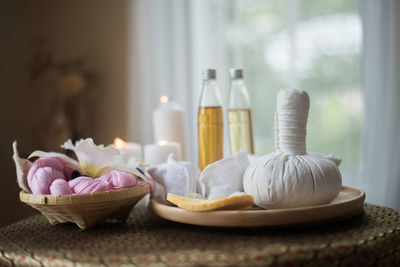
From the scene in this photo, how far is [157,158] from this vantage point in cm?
91

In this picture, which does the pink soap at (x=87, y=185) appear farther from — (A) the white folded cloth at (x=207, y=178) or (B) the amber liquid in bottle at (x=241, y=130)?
(B) the amber liquid in bottle at (x=241, y=130)

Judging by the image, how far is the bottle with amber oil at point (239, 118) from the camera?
894 mm

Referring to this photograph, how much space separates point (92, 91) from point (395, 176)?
1.53m

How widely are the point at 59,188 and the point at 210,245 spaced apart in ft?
0.94

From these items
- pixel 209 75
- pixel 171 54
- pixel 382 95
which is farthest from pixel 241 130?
pixel 171 54

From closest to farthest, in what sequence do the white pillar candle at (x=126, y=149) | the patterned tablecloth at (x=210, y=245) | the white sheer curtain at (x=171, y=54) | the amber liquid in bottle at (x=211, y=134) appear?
1. the patterned tablecloth at (x=210, y=245)
2. the amber liquid in bottle at (x=211, y=134)
3. the white pillar candle at (x=126, y=149)
4. the white sheer curtain at (x=171, y=54)

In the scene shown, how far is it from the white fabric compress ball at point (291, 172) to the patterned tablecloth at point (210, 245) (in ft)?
0.17

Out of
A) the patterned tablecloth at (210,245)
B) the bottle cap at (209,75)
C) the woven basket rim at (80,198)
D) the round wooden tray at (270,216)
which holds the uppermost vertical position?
the bottle cap at (209,75)

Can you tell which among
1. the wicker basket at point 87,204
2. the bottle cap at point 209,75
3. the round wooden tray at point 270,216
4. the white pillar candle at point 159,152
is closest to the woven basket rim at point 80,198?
the wicker basket at point 87,204

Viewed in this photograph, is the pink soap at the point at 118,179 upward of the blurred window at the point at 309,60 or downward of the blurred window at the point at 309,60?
downward

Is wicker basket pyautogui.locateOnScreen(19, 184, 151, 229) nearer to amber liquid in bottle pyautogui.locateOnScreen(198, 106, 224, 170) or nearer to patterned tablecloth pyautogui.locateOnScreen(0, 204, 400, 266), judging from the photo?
patterned tablecloth pyautogui.locateOnScreen(0, 204, 400, 266)

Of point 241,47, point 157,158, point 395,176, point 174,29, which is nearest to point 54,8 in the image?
point 174,29

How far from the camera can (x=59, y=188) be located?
2.12 ft

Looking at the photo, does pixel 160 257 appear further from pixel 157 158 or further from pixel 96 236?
pixel 157 158
